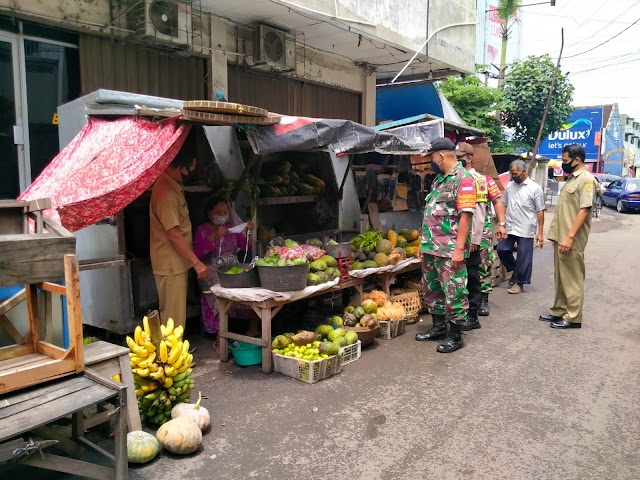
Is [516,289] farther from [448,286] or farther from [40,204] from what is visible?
[40,204]

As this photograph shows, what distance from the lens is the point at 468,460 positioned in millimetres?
3420

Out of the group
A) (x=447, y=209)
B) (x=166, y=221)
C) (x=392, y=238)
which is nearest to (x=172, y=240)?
(x=166, y=221)

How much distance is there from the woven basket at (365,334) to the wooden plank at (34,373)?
3.15 m

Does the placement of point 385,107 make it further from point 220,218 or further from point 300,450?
point 300,450

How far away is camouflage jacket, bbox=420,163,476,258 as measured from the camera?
522 cm

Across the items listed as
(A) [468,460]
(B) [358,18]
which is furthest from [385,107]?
(A) [468,460]

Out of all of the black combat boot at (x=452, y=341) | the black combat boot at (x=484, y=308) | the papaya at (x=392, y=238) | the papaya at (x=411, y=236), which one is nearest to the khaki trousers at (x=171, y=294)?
the black combat boot at (x=452, y=341)

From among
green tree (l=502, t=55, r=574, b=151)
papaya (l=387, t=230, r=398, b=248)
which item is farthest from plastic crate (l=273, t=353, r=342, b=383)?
green tree (l=502, t=55, r=574, b=151)

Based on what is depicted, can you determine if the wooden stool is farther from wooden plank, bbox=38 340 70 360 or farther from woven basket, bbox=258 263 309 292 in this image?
woven basket, bbox=258 263 309 292

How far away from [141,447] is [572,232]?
200 inches

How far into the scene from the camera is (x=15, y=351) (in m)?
3.03

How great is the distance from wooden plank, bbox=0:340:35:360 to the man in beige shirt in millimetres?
1961

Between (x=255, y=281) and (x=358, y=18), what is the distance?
5.75m

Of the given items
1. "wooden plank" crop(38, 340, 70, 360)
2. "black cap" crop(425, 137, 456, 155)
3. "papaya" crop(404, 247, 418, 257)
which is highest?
"black cap" crop(425, 137, 456, 155)
